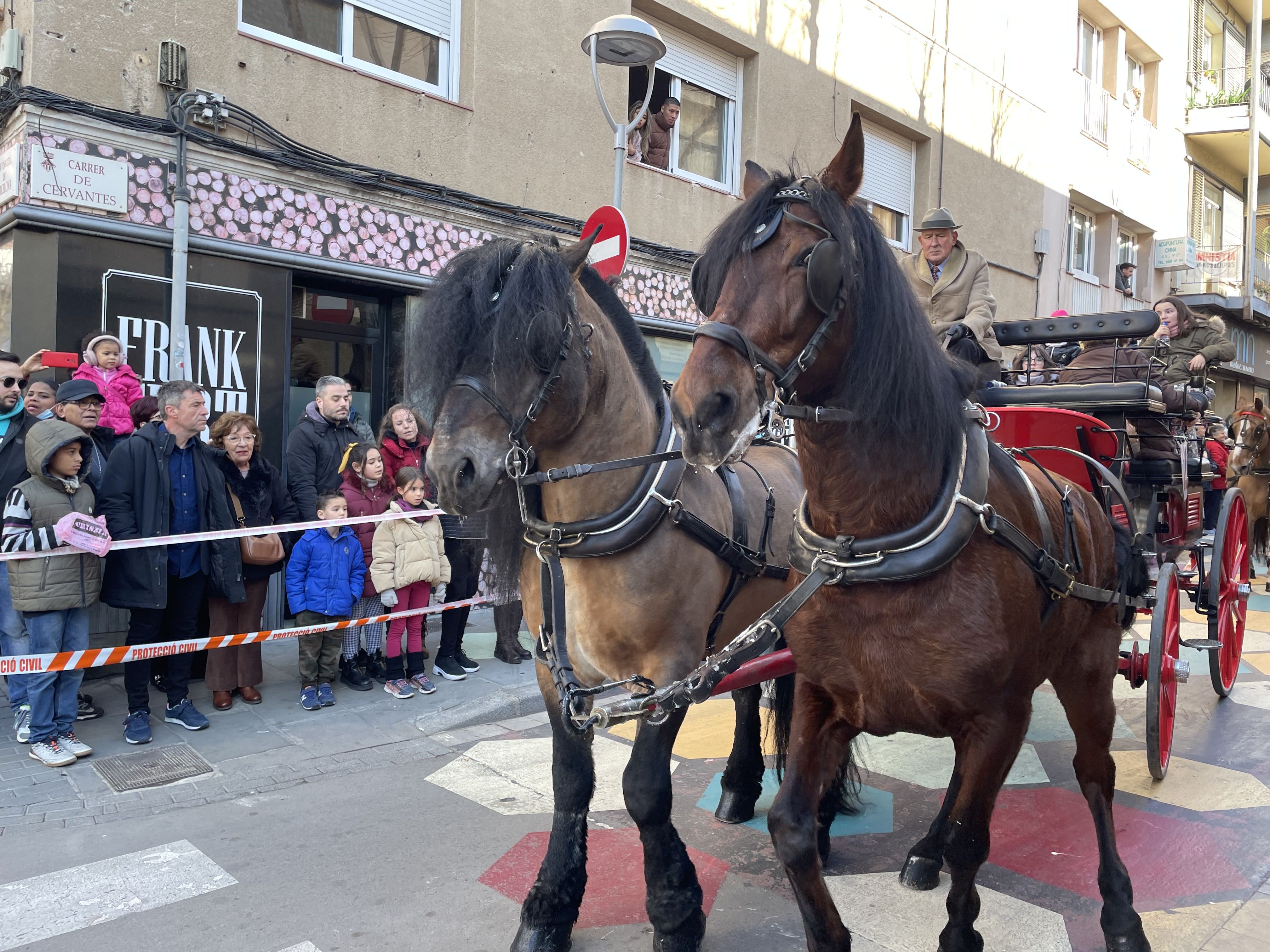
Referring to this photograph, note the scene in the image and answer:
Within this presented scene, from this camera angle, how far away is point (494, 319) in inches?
104

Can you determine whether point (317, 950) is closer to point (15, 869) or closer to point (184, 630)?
point (15, 869)

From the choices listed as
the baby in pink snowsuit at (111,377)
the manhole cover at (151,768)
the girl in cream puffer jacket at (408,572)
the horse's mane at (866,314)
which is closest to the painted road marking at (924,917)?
the horse's mane at (866,314)

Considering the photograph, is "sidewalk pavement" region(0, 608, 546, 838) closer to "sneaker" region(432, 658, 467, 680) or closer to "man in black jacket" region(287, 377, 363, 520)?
"sneaker" region(432, 658, 467, 680)

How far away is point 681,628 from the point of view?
9.65 ft

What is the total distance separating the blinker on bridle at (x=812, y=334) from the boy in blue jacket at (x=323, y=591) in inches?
168

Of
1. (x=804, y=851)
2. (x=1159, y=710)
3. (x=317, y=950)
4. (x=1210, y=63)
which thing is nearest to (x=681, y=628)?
(x=804, y=851)

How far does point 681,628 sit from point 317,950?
5.12 feet

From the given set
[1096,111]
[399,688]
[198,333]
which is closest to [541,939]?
[399,688]

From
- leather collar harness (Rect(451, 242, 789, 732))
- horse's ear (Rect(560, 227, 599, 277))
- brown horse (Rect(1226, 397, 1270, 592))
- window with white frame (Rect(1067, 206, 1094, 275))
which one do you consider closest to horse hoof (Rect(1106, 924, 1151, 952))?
leather collar harness (Rect(451, 242, 789, 732))

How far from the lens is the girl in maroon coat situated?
6.07 meters

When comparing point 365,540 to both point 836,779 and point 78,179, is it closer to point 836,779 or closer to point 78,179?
point 78,179

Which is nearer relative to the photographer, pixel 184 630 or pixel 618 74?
pixel 184 630

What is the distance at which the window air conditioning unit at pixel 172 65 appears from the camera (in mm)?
6582

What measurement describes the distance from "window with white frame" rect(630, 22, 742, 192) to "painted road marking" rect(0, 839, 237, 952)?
8.92 m
